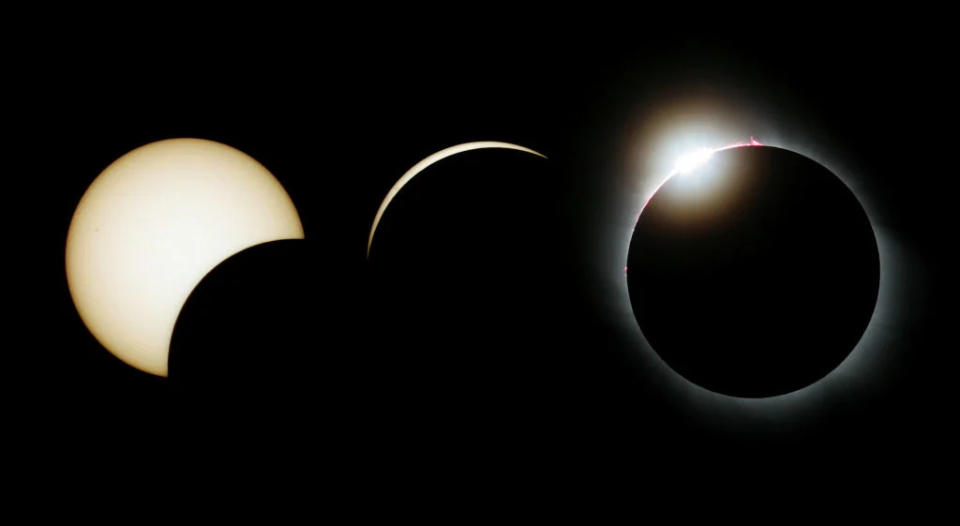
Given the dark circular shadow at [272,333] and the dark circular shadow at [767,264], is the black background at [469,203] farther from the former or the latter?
the dark circular shadow at [767,264]

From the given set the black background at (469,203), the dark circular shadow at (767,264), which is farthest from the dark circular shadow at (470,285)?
the dark circular shadow at (767,264)

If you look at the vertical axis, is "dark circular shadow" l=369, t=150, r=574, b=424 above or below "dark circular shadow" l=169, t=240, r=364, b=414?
above

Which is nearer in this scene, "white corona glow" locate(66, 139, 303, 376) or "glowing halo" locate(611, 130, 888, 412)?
"white corona glow" locate(66, 139, 303, 376)

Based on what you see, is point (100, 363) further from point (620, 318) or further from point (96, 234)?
point (620, 318)

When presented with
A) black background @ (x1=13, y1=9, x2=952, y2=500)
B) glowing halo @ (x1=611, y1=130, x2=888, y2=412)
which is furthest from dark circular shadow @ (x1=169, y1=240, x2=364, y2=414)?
glowing halo @ (x1=611, y1=130, x2=888, y2=412)

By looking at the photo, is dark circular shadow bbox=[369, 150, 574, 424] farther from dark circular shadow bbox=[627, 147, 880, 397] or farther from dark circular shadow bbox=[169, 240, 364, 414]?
dark circular shadow bbox=[627, 147, 880, 397]

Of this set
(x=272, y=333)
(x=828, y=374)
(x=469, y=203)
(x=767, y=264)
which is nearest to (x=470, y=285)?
(x=469, y=203)

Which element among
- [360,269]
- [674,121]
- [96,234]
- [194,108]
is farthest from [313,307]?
[674,121]
